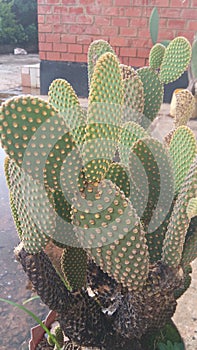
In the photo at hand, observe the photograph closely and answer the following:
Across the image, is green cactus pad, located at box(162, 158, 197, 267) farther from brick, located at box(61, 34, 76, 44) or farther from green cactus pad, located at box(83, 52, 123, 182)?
brick, located at box(61, 34, 76, 44)

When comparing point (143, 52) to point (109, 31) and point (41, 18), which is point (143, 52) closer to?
point (109, 31)

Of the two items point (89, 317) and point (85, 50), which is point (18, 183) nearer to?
point (89, 317)

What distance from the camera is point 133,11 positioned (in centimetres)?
382

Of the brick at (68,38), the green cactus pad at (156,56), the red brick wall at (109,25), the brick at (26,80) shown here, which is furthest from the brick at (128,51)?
the green cactus pad at (156,56)

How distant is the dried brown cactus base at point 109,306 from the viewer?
26.6 inches

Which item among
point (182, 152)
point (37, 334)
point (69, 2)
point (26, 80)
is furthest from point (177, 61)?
point (26, 80)

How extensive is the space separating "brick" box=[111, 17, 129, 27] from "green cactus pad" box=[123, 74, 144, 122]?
3245 millimetres

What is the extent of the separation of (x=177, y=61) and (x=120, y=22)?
9.93ft

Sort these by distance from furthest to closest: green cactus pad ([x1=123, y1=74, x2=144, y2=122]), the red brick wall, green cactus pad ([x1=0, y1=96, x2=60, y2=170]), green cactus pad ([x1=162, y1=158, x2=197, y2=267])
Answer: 1. the red brick wall
2. green cactus pad ([x1=123, y1=74, x2=144, y2=122])
3. green cactus pad ([x1=162, y1=158, x2=197, y2=267])
4. green cactus pad ([x1=0, y1=96, x2=60, y2=170])

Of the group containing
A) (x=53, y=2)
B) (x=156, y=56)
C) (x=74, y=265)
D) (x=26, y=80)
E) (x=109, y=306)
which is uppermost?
(x=53, y=2)

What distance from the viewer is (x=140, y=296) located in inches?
26.5

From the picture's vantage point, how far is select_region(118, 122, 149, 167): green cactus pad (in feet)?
2.61

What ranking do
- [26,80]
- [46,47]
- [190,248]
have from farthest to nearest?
1. [26,80]
2. [46,47]
3. [190,248]

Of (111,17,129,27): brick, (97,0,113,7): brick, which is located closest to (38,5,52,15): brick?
(97,0,113,7): brick
